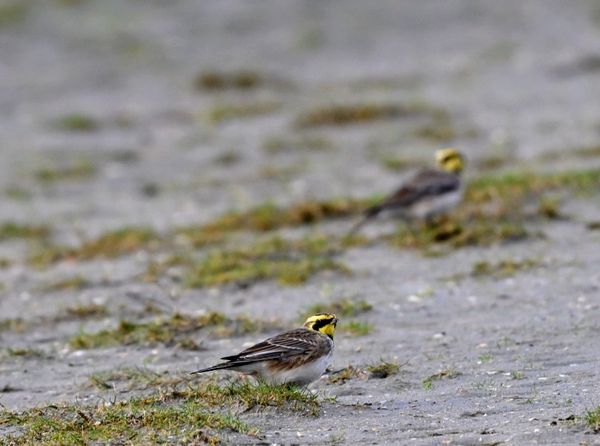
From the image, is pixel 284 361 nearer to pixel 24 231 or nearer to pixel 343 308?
pixel 343 308

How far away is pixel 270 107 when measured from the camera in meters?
22.5

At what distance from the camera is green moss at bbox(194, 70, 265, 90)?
24.3 meters

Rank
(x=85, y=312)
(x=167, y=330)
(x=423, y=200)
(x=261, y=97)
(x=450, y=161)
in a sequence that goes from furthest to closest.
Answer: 1. (x=261, y=97)
2. (x=450, y=161)
3. (x=423, y=200)
4. (x=85, y=312)
5. (x=167, y=330)

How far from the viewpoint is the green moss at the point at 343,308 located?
425 inches

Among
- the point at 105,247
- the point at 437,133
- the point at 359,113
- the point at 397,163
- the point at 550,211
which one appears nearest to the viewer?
the point at 550,211

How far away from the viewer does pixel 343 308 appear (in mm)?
10852

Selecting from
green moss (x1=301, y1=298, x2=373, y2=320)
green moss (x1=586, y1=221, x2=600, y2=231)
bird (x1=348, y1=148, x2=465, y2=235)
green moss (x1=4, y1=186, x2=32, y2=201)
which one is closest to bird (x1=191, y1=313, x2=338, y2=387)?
green moss (x1=301, y1=298, x2=373, y2=320)

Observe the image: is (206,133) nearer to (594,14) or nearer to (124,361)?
(594,14)

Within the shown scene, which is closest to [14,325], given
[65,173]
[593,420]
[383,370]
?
[383,370]

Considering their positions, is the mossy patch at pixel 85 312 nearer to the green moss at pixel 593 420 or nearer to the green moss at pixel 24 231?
the green moss at pixel 24 231

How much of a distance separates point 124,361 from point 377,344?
1.91 metres

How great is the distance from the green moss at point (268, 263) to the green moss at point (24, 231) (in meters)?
3.14

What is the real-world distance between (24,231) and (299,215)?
142 inches

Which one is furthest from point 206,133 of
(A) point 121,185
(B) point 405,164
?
(B) point 405,164
